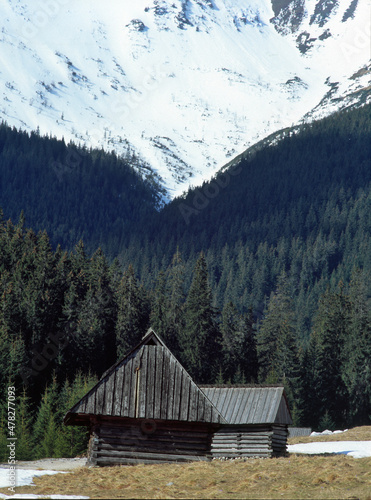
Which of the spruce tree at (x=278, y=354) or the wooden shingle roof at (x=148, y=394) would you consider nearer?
the wooden shingle roof at (x=148, y=394)

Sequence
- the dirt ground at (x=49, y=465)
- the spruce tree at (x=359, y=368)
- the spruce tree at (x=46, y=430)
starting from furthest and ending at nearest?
the spruce tree at (x=359, y=368)
the spruce tree at (x=46, y=430)
the dirt ground at (x=49, y=465)

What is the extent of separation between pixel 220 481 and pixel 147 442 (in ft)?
20.7

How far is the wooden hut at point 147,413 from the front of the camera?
30.7m

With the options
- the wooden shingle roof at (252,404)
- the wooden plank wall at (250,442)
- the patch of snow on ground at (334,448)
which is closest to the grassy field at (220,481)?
the wooden shingle roof at (252,404)

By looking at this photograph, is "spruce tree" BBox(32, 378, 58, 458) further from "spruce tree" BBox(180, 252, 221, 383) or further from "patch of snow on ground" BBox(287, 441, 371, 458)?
"spruce tree" BBox(180, 252, 221, 383)

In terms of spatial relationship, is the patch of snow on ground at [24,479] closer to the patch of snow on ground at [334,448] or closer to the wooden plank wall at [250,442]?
the wooden plank wall at [250,442]

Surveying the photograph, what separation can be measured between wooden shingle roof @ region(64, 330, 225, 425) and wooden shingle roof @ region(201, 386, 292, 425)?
8.81 metres

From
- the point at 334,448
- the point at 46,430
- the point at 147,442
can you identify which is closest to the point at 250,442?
the point at 334,448

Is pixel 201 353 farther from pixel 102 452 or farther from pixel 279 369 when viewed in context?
pixel 102 452

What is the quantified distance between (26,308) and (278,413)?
36.6 m

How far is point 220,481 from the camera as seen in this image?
25.9 meters

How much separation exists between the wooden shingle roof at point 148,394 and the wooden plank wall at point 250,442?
28.1 feet

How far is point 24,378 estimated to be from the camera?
60094 mm

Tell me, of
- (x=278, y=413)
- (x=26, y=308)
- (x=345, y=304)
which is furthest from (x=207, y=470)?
(x=345, y=304)
